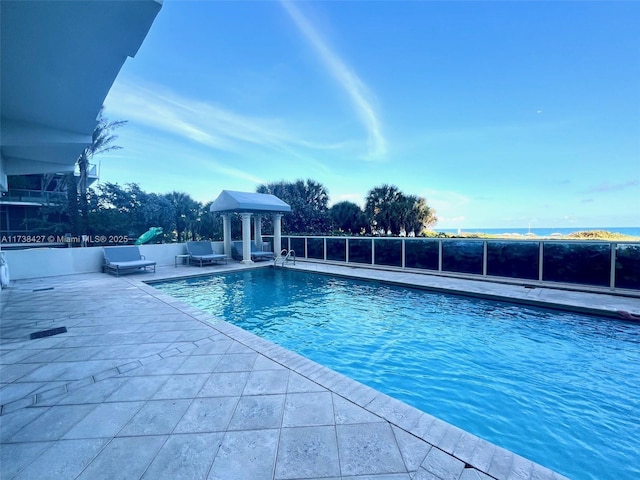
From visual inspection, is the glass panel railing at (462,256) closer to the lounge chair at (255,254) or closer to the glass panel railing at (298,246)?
the glass panel railing at (298,246)

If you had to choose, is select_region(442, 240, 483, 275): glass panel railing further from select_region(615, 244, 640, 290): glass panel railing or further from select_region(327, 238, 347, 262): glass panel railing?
select_region(327, 238, 347, 262): glass panel railing

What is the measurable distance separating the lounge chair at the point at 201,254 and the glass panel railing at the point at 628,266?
41.0 feet

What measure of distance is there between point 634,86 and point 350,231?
638 inches

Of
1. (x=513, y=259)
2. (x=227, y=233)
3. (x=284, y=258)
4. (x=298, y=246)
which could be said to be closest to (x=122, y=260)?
(x=227, y=233)

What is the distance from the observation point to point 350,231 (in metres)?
22.7

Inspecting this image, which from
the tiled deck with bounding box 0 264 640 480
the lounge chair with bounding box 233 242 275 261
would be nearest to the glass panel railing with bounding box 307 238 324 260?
the lounge chair with bounding box 233 242 275 261

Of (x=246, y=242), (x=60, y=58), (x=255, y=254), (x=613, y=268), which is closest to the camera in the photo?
(x=60, y=58)

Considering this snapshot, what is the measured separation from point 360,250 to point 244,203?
535cm

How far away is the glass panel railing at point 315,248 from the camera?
1323 centimetres

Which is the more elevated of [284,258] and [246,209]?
[246,209]

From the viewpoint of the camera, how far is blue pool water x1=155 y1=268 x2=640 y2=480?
258 centimetres

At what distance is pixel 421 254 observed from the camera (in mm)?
9961

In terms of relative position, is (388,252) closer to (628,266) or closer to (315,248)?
(315,248)

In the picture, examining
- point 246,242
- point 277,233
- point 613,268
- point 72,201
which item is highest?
point 72,201
